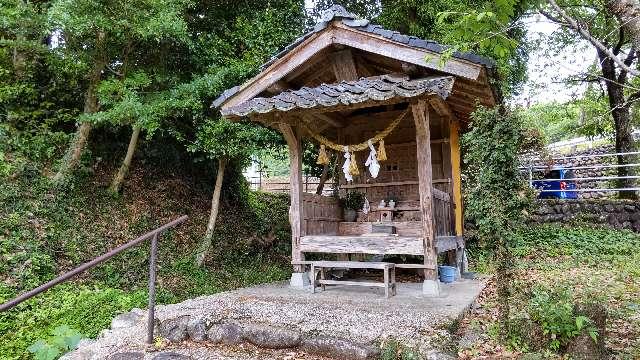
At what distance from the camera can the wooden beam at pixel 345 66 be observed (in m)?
7.20

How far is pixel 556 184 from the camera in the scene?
45.8 ft

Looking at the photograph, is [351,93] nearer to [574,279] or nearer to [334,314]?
[334,314]

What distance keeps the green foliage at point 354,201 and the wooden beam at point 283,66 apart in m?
2.88

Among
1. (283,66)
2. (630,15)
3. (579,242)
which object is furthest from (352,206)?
(579,242)

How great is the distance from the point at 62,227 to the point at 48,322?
2.79 meters

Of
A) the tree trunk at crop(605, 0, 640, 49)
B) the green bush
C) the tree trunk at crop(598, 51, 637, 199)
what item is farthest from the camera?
the tree trunk at crop(598, 51, 637, 199)

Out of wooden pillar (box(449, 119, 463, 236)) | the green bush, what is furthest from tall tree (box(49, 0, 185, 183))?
wooden pillar (box(449, 119, 463, 236))

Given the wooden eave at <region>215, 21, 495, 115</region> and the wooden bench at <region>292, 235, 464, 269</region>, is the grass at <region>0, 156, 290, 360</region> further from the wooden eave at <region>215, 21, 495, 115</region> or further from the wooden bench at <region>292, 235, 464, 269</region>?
the wooden eave at <region>215, 21, 495, 115</region>

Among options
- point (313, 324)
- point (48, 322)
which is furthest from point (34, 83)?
point (313, 324)

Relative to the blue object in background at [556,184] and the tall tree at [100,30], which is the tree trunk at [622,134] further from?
the tall tree at [100,30]

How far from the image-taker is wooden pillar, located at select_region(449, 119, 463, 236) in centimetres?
843

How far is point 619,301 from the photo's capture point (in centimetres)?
612

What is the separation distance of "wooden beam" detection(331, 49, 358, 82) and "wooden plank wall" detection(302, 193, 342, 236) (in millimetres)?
2194

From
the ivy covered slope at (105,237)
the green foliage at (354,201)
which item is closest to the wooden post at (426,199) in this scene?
the green foliage at (354,201)
